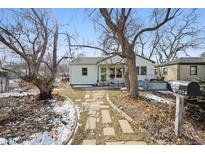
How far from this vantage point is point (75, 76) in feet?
Result: 46.6

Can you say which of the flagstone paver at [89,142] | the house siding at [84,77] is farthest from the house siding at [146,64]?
the flagstone paver at [89,142]

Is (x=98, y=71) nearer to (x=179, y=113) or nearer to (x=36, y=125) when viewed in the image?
(x=36, y=125)

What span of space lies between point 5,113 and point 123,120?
3899mm

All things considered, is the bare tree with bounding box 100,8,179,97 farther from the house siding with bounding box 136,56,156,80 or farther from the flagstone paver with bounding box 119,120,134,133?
the house siding with bounding box 136,56,156,80

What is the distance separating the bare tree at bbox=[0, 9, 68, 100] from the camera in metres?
6.12

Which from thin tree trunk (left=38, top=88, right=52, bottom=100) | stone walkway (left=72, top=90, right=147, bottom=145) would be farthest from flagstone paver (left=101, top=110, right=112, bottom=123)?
thin tree trunk (left=38, top=88, right=52, bottom=100)

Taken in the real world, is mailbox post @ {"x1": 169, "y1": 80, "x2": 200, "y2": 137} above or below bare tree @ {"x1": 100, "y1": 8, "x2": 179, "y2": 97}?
below

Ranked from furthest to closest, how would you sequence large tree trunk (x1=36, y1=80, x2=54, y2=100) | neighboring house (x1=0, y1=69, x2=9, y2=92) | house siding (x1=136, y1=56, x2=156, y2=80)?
house siding (x1=136, y1=56, x2=156, y2=80) < neighboring house (x1=0, y1=69, x2=9, y2=92) < large tree trunk (x1=36, y1=80, x2=54, y2=100)

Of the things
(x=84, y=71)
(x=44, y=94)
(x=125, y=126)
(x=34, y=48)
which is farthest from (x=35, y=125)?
(x=84, y=71)

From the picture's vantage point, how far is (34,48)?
7.09 metres

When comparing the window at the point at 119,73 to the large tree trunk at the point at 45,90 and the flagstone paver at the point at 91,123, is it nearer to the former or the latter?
the large tree trunk at the point at 45,90

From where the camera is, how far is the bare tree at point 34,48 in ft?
20.1
